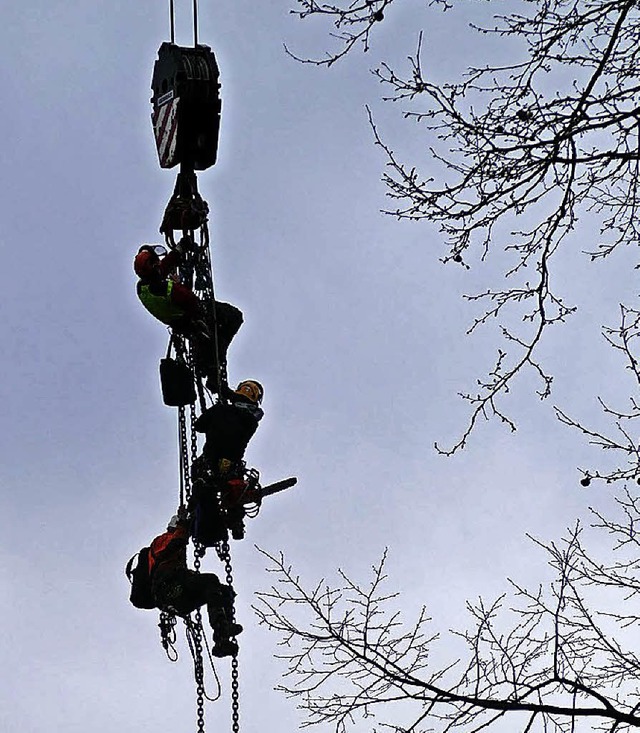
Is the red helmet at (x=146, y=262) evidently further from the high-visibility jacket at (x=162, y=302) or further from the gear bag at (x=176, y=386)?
the gear bag at (x=176, y=386)

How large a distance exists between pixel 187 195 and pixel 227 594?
2.81 meters

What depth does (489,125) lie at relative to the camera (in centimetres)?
613

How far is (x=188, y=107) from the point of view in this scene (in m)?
10.1

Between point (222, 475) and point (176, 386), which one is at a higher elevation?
point (176, 386)

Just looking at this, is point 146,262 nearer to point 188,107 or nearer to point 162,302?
point 162,302

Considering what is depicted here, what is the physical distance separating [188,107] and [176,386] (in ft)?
6.50

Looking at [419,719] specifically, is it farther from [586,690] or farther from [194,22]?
[194,22]

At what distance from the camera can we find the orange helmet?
413 inches

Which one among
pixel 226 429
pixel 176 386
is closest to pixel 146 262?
pixel 176 386

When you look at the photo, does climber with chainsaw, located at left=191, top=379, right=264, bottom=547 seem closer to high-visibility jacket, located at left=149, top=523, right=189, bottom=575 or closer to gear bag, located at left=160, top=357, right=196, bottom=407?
gear bag, located at left=160, top=357, right=196, bottom=407

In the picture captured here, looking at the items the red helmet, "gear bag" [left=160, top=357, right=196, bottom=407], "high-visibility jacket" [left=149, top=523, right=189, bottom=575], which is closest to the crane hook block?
the red helmet

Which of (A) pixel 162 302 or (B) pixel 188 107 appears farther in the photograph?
(B) pixel 188 107

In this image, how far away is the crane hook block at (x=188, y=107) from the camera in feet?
33.0

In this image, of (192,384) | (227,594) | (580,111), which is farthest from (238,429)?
(580,111)
